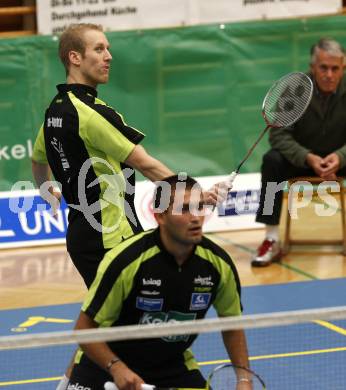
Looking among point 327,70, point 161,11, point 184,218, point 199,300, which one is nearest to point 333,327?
point 327,70

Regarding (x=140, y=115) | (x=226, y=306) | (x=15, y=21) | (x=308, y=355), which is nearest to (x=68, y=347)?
(x=308, y=355)

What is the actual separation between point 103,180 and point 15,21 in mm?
6058

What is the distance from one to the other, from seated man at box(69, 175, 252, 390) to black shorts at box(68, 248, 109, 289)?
A: 83 centimetres

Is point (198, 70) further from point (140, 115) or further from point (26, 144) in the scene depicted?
point (26, 144)

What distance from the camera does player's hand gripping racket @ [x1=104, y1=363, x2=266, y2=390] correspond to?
4.12 m

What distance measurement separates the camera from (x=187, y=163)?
1006 cm

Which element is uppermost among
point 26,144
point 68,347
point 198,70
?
point 198,70

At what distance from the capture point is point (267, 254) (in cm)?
859

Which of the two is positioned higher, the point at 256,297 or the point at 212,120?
the point at 212,120

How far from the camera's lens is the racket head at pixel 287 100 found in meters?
6.91

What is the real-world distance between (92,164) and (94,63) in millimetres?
549

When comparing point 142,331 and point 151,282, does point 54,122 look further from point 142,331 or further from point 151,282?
point 142,331

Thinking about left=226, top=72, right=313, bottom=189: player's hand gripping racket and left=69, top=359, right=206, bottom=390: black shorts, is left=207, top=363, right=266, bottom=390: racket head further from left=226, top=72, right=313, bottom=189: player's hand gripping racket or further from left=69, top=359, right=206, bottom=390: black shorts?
left=226, top=72, right=313, bottom=189: player's hand gripping racket

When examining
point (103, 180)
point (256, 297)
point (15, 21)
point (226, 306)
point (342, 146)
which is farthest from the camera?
point (15, 21)
